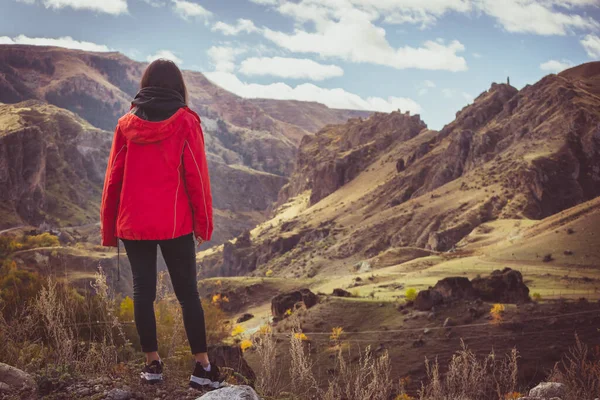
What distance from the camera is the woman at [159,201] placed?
15.0 feet

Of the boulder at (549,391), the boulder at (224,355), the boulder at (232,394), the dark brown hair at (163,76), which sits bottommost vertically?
the boulder at (224,355)

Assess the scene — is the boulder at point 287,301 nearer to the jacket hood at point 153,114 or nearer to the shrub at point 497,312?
the shrub at point 497,312

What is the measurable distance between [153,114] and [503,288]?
88.9ft

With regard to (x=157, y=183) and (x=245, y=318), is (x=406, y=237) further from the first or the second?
(x=157, y=183)

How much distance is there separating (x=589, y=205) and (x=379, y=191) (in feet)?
151

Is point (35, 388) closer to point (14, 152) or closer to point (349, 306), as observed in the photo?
point (349, 306)

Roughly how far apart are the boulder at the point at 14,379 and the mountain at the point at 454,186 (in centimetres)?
5047

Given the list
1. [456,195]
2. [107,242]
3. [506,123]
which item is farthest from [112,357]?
[506,123]

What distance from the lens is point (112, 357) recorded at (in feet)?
19.3

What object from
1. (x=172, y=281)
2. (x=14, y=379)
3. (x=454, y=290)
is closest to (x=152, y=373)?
(x=172, y=281)

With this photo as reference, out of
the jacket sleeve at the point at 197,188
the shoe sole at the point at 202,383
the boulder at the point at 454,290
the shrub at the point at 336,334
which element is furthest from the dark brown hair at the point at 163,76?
the boulder at the point at 454,290

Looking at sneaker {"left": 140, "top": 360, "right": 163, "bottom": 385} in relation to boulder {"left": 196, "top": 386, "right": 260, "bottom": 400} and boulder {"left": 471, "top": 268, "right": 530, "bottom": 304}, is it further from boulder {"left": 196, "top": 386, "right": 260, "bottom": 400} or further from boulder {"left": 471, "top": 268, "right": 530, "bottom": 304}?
boulder {"left": 471, "top": 268, "right": 530, "bottom": 304}

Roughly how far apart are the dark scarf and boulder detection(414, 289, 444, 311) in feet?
80.1

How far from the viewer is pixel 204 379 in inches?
187
